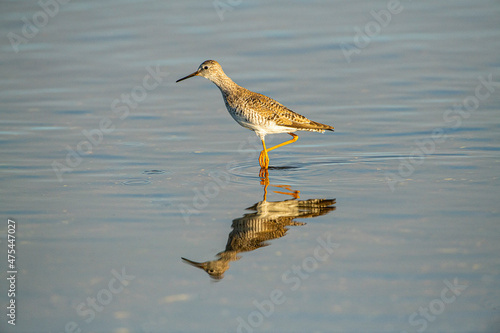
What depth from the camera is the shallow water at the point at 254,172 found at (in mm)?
5887

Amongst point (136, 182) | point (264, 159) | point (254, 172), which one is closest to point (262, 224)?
point (254, 172)

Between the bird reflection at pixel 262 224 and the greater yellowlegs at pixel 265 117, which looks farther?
the greater yellowlegs at pixel 265 117

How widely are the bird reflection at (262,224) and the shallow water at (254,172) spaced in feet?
0.12

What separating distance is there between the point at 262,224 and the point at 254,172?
83.9 inches

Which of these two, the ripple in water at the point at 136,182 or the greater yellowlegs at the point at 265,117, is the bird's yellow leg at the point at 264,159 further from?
the ripple in water at the point at 136,182

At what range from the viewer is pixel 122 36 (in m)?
16.1

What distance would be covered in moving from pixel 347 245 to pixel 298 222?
875 mm

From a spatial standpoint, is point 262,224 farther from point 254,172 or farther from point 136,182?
point 136,182

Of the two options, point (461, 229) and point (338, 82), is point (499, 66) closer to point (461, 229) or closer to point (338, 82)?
point (338, 82)

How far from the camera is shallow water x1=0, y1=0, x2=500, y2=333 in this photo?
19.3 feet

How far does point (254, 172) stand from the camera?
955 centimetres

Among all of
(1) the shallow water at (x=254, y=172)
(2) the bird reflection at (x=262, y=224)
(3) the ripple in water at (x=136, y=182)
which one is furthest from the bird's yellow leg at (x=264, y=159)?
(3) the ripple in water at (x=136, y=182)

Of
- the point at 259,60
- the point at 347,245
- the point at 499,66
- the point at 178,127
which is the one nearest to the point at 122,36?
the point at 259,60

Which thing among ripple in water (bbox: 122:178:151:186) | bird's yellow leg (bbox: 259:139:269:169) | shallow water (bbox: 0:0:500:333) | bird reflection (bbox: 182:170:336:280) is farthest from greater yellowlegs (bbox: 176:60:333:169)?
ripple in water (bbox: 122:178:151:186)
